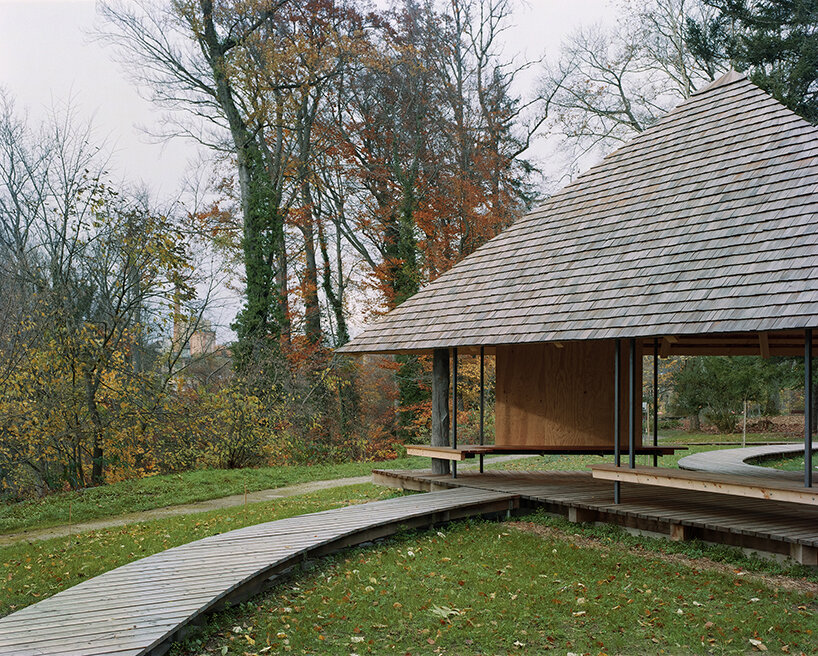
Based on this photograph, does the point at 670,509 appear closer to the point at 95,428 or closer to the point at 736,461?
the point at 736,461

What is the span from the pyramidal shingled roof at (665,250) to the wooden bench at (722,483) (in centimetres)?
149

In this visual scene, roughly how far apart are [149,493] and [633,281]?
8.45 m

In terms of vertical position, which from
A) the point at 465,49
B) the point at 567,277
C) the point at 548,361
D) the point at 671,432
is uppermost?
the point at 465,49

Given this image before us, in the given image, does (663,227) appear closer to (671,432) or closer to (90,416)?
(90,416)

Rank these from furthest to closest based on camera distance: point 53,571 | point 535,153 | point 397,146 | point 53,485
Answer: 1. point 535,153
2. point 397,146
3. point 53,485
4. point 53,571

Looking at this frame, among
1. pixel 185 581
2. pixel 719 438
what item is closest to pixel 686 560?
pixel 185 581

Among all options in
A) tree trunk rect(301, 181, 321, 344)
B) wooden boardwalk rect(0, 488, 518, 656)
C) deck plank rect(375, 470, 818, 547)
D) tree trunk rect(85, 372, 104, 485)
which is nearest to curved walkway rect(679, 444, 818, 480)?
deck plank rect(375, 470, 818, 547)

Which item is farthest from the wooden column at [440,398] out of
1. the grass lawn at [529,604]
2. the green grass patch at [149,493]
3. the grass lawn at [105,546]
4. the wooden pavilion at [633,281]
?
the green grass patch at [149,493]

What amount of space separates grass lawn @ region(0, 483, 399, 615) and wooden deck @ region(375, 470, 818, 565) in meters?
1.77

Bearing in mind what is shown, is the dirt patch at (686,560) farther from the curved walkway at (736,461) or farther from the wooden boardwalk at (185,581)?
the curved walkway at (736,461)

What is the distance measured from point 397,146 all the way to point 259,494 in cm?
1363

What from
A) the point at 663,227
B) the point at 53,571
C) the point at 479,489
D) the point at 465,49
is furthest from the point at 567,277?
the point at 465,49

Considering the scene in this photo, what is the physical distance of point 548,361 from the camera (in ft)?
32.9

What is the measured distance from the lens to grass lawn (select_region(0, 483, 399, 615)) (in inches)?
259
